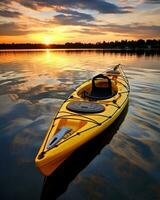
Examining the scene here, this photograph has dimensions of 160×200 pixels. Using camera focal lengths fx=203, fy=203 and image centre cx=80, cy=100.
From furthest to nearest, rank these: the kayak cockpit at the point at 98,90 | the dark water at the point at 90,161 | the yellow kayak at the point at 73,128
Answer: the kayak cockpit at the point at 98,90 → the dark water at the point at 90,161 → the yellow kayak at the point at 73,128

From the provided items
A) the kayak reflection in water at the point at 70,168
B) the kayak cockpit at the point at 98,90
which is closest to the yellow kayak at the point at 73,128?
the kayak reflection in water at the point at 70,168

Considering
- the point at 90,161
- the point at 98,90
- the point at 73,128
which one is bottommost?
the point at 90,161

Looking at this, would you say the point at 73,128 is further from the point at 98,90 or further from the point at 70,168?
the point at 98,90

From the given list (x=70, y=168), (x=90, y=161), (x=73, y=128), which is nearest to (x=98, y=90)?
(x=73, y=128)

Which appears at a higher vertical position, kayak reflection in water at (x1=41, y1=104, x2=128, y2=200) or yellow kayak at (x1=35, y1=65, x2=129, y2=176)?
yellow kayak at (x1=35, y1=65, x2=129, y2=176)

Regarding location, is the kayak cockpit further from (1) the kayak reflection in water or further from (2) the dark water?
(1) the kayak reflection in water

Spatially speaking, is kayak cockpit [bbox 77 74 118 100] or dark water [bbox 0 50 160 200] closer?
dark water [bbox 0 50 160 200]

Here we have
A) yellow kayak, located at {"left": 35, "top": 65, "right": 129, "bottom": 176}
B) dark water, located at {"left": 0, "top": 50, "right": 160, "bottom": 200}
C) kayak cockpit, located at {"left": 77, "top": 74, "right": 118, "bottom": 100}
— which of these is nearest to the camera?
yellow kayak, located at {"left": 35, "top": 65, "right": 129, "bottom": 176}

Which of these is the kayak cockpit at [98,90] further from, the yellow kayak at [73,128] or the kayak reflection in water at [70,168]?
the kayak reflection in water at [70,168]

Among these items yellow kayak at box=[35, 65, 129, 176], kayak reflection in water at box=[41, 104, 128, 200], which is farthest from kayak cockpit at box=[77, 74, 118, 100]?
kayak reflection in water at box=[41, 104, 128, 200]

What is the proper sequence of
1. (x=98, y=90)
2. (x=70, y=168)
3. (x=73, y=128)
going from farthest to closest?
1. (x=98, y=90)
2. (x=73, y=128)
3. (x=70, y=168)

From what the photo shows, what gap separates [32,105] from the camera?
9867mm

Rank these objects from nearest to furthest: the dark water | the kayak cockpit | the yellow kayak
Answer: the yellow kayak < the dark water < the kayak cockpit

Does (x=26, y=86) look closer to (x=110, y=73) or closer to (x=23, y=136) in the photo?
(x=110, y=73)
